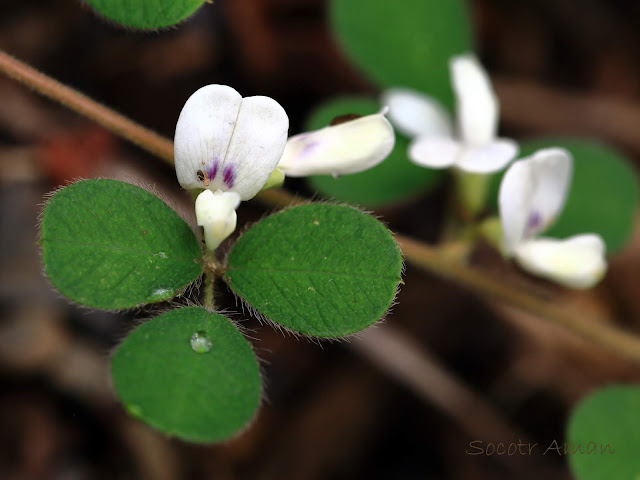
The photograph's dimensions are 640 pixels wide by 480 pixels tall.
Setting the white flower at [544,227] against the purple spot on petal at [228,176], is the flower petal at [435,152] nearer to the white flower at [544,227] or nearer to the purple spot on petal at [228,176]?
the white flower at [544,227]

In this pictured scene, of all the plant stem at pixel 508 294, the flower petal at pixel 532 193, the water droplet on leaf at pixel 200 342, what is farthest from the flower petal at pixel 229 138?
the flower petal at pixel 532 193

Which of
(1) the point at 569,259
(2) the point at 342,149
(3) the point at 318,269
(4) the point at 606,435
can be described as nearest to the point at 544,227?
(1) the point at 569,259

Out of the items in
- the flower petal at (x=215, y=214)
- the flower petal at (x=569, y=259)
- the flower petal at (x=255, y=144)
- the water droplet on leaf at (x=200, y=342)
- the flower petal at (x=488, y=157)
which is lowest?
the flower petal at (x=569, y=259)

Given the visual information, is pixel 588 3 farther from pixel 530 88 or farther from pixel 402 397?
pixel 402 397

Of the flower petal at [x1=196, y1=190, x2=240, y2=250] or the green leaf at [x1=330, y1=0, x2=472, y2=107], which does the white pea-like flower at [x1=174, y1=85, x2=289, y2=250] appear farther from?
the green leaf at [x1=330, y1=0, x2=472, y2=107]

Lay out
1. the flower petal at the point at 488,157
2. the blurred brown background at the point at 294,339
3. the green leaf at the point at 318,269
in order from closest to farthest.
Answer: the green leaf at the point at 318,269 < the flower petal at the point at 488,157 < the blurred brown background at the point at 294,339

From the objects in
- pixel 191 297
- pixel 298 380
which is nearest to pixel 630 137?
pixel 298 380
